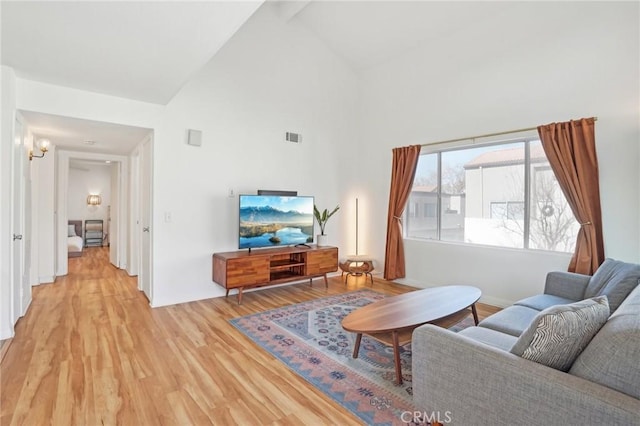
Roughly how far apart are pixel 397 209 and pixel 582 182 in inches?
91.3

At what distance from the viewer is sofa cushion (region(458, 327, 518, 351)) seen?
6.26 feet

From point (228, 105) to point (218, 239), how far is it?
1852 mm

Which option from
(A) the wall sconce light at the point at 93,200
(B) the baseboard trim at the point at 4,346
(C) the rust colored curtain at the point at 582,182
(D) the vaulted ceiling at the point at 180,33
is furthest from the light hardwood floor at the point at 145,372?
(A) the wall sconce light at the point at 93,200

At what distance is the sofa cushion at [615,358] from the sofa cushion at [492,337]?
0.68 metres

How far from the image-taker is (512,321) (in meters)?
2.31

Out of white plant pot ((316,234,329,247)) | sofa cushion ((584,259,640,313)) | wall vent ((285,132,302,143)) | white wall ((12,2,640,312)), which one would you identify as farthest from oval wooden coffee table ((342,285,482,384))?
wall vent ((285,132,302,143))

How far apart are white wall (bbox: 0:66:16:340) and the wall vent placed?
10.2 feet

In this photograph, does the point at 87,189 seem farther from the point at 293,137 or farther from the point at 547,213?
the point at 547,213

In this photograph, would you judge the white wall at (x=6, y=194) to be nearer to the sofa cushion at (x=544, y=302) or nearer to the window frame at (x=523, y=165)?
the sofa cushion at (x=544, y=302)

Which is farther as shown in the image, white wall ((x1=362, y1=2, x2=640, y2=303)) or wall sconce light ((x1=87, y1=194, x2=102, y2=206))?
wall sconce light ((x1=87, y1=194, x2=102, y2=206))

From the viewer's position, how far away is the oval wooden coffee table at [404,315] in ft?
7.34

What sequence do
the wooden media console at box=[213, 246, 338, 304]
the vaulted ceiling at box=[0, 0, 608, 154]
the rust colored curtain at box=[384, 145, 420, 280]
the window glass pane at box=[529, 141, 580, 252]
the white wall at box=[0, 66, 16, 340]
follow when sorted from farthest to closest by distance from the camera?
the rust colored curtain at box=[384, 145, 420, 280], the wooden media console at box=[213, 246, 338, 304], the window glass pane at box=[529, 141, 580, 252], the white wall at box=[0, 66, 16, 340], the vaulted ceiling at box=[0, 0, 608, 154]

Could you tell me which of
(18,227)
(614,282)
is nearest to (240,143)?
(18,227)

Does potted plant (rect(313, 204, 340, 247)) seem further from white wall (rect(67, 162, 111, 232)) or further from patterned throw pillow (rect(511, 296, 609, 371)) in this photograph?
white wall (rect(67, 162, 111, 232))
